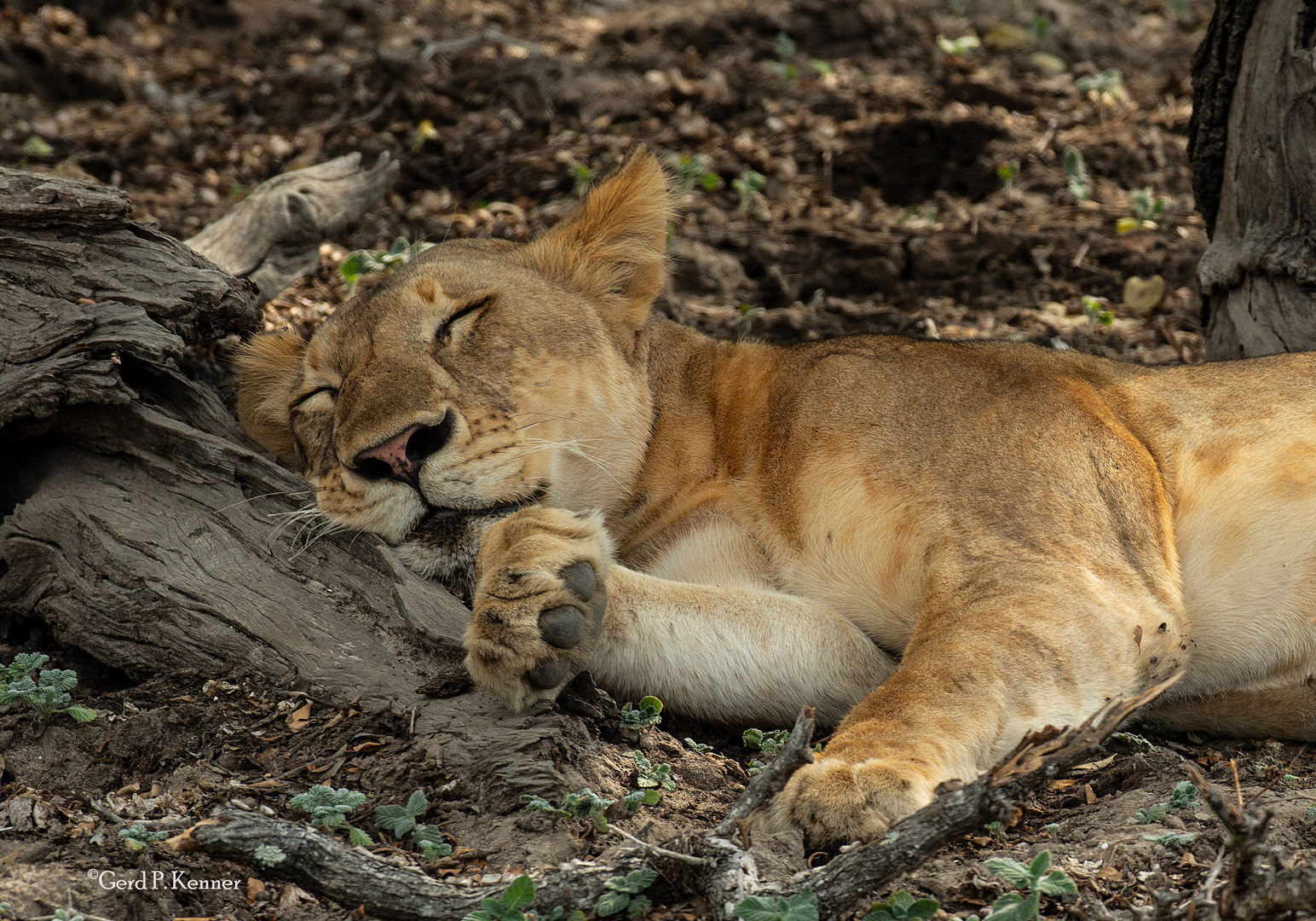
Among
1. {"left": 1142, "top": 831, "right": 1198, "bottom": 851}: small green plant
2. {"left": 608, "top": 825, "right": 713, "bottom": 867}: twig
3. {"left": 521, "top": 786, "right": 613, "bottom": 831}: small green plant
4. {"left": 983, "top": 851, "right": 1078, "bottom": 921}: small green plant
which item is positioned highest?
{"left": 608, "top": 825, "right": 713, "bottom": 867}: twig

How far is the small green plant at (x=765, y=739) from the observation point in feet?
10.2

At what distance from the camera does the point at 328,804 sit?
2539 mm

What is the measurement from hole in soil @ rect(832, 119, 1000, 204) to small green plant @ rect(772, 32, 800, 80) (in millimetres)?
1147

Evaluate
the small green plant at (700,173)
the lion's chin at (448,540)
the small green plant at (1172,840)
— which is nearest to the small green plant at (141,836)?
the lion's chin at (448,540)

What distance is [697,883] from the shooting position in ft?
7.10

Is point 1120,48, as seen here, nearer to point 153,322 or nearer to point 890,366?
point 890,366

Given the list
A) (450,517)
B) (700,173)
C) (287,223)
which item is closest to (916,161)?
(700,173)

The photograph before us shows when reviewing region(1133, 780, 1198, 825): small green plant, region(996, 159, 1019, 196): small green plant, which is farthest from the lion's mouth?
region(996, 159, 1019, 196): small green plant

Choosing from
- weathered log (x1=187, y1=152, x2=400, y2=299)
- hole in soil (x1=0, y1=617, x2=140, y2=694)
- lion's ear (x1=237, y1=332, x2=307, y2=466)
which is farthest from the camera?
weathered log (x1=187, y1=152, x2=400, y2=299)

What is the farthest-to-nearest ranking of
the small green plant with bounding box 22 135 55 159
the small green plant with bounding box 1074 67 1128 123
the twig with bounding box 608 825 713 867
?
the small green plant with bounding box 1074 67 1128 123, the small green plant with bounding box 22 135 55 159, the twig with bounding box 608 825 713 867

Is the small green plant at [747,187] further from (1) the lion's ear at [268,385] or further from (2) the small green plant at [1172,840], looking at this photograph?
(2) the small green plant at [1172,840]

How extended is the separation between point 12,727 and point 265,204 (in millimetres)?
2755

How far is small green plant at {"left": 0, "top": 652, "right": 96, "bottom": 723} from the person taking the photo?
293 centimetres

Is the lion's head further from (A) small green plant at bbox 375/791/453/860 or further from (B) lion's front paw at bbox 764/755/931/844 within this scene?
(B) lion's front paw at bbox 764/755/931/844
